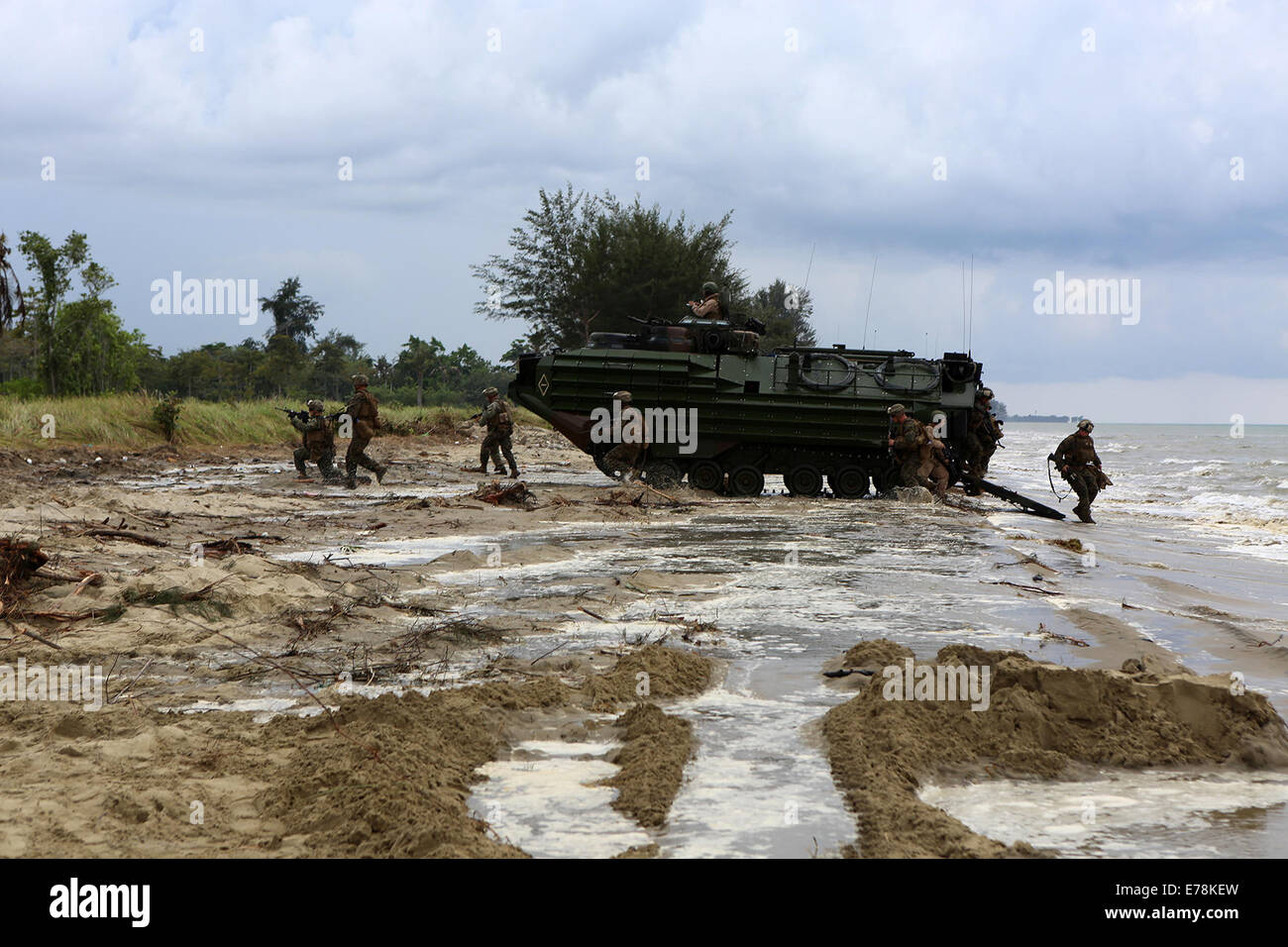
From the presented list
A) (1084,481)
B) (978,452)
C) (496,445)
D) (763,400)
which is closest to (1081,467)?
→ (1084,481)

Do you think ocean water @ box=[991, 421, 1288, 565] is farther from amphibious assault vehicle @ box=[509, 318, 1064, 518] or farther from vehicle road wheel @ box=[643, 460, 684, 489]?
vehicle road wheel @ box=[643, 460, 684, 489]

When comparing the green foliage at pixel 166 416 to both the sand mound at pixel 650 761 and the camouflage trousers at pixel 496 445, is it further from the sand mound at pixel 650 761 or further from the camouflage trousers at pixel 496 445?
the sand mound at pixel 650 761

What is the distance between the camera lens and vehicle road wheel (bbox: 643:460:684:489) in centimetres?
1750

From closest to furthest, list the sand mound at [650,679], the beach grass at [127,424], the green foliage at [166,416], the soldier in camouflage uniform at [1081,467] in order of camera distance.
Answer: the sand mound at [650,679], the soldier in camouflage uniform at [1081,467], the beach grass at [127,424], the green foliage at [166,416]

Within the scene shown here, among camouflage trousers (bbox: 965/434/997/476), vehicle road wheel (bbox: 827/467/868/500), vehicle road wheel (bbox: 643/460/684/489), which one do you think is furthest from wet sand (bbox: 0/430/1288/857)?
camouflage trousers (bbox: 965/434/997/476)

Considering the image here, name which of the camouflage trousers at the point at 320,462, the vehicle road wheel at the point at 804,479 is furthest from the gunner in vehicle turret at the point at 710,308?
the camouflage trousers at the point at 320,462

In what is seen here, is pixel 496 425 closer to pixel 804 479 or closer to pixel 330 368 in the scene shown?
pixel 804 479

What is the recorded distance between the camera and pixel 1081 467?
49.6 ft

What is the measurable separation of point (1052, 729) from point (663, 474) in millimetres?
13170

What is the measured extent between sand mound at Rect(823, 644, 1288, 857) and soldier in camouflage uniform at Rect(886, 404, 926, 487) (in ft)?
35.8

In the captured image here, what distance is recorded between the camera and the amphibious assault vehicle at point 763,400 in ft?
56.1

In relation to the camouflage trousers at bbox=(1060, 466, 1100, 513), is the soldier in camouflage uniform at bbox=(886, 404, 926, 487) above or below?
above

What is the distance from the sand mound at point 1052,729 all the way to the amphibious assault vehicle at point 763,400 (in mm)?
12305
